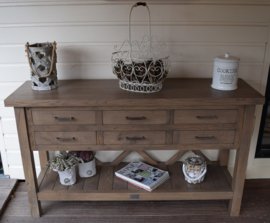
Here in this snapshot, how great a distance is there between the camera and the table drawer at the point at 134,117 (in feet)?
5.32

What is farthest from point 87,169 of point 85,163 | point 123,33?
point 123,33

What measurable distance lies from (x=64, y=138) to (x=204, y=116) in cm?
86

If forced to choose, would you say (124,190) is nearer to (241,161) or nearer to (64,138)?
(64,138)

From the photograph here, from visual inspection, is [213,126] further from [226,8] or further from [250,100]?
[226,8]

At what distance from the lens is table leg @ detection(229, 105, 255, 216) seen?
5.30 ft

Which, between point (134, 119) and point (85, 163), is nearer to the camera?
point (134, 119)

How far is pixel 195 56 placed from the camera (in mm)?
1972

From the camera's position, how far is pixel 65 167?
188 centimetres

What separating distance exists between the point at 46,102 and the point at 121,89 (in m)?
0.47

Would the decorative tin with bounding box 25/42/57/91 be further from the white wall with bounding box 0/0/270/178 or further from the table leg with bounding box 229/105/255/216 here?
the table leg with bounding box 229/105/255/216

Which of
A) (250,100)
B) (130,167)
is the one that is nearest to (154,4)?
(250,100)

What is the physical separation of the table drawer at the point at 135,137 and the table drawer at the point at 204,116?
0.48 feet

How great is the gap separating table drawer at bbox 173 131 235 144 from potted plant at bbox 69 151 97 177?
0.67 metres

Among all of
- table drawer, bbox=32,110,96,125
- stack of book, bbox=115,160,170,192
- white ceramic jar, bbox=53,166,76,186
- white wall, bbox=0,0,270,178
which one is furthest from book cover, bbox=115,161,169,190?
white wall, bbox=0,0,270,178
